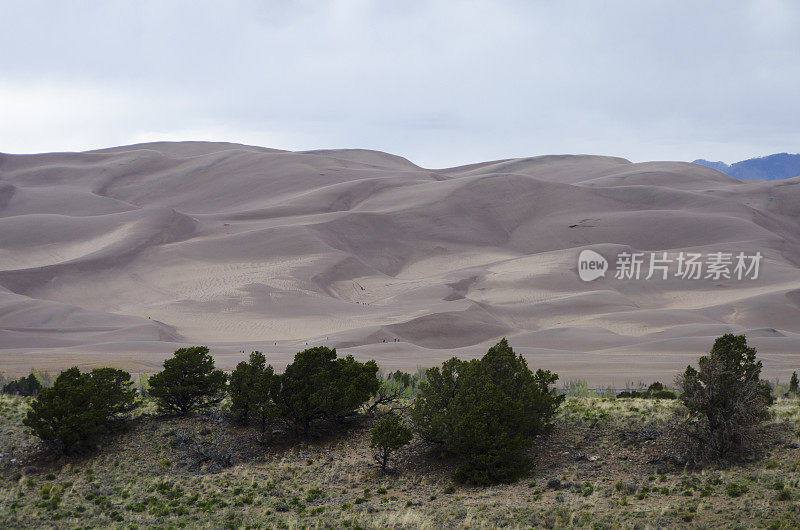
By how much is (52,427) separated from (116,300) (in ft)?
146

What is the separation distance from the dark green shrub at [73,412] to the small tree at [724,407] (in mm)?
13851

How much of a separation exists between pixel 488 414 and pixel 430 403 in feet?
7.29

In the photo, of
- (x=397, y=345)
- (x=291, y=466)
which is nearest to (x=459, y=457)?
(x=291, y=466)

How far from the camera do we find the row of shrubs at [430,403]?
14172 millimetres

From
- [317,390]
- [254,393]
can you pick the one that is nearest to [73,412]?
[254,393]

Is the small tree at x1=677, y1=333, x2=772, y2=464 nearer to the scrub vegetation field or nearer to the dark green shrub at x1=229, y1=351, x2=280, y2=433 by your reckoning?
the scrub vegetation field

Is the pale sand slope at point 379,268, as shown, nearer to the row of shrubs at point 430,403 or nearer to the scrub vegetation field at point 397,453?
the row of shrubs at point 430,403

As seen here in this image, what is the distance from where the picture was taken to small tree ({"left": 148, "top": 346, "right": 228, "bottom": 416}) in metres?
19.5

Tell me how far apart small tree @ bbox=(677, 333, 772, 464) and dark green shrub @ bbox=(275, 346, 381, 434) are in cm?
794

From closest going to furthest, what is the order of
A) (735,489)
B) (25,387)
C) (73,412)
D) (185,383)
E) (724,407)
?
(735,489)
(724,407)
(73,412)
(185,383)
(25,387)

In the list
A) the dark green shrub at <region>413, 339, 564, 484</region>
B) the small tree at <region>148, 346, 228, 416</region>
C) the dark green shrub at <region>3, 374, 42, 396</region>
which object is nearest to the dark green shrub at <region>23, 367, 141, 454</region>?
the small tree at <region>148, 346, 228, 416</region>

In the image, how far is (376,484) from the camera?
14562 millimetres

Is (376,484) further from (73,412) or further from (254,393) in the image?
(73,412)

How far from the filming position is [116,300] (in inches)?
2322
